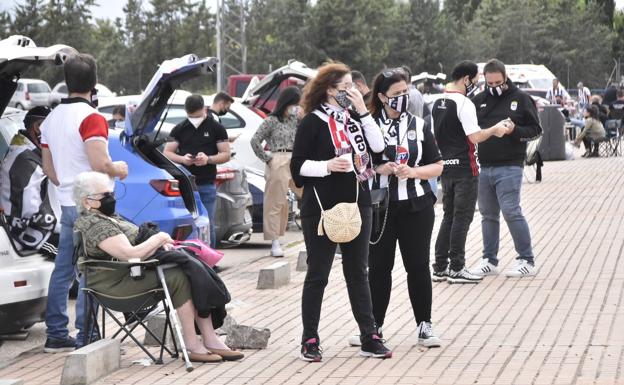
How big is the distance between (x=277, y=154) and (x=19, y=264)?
5498mm

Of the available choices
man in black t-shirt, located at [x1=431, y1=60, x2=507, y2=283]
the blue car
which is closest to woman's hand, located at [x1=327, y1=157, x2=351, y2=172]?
the blue car

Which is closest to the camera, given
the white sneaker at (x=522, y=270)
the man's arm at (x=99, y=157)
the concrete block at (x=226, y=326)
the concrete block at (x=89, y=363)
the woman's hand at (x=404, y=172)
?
the concrete block at (x=89, y=363)

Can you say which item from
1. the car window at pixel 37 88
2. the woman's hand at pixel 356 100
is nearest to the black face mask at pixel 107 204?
the woman's hand at pixel 356 100

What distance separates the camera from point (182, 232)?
10.8m

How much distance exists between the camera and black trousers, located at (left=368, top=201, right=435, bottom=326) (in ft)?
28.5

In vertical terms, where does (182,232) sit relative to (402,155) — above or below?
below

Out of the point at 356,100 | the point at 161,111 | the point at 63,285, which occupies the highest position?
the point at 356,100

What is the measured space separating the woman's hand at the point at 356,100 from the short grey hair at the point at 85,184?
1.60m

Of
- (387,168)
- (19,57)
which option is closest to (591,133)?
(387,168)

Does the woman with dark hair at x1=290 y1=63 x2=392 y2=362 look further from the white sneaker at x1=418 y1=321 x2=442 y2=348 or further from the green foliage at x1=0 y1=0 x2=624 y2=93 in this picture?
the green foliage at x1=0 y1=0 x2=624 y2=93

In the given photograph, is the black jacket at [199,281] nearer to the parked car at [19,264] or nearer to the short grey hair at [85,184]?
the short grey hair at [85,184]

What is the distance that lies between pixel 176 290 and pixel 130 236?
46 centimetres

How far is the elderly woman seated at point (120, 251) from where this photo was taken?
8.12m

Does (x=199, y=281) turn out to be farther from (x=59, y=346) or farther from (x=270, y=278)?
(x=270, y=278)
